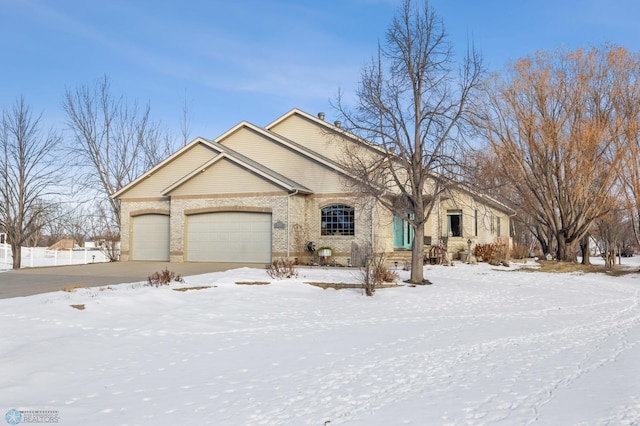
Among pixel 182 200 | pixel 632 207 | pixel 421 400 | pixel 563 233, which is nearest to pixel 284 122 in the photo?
pixel 182 200

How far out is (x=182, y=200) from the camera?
83.0 feet

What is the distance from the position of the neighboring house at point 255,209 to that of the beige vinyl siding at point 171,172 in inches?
2.0

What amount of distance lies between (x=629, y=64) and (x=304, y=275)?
1845 centimetres

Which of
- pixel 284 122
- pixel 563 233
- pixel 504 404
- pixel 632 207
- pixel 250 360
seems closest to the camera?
pixel 504 404

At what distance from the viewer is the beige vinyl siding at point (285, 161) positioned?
24.3 metres

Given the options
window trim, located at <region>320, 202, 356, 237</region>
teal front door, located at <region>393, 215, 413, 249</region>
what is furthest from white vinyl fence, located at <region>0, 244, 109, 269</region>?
teal front door, located at <region>393, 215, 413, 249</region>

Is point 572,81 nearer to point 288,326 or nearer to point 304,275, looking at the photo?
point 304,275

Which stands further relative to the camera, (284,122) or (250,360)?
(284,122)

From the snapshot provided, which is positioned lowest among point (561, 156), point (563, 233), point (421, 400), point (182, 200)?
point (421, 400)

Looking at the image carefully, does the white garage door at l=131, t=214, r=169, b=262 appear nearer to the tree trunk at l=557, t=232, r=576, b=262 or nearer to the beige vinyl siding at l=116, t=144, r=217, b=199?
the beige vinyl siding at l=116, t=144, r=217, b=199

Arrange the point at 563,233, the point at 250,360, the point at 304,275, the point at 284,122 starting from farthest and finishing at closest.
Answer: the point at 284,122
the point at 563,233
the point at 304,275
the point at 250,360

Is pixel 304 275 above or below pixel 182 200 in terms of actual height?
below

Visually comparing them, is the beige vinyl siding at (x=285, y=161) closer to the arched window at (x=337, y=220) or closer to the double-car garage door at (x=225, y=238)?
the arched window at (x=337, y=220)

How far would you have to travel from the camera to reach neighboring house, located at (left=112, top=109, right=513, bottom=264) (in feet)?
76.4
